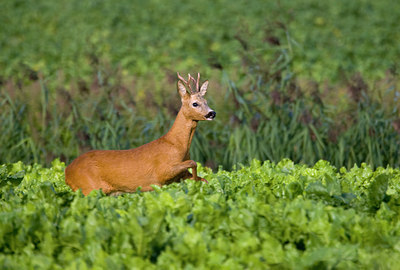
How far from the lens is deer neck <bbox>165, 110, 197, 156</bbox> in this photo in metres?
5.06

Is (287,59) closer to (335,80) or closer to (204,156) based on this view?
(204,156)

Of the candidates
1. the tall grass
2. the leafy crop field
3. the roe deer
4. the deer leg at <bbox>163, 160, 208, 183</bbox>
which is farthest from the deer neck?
the tall grass

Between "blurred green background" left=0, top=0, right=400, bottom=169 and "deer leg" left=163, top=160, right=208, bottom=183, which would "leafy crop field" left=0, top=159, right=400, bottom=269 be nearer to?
"deer leg" left=163, top=160, right=208, bottom=183

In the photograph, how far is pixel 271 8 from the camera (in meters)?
22.9

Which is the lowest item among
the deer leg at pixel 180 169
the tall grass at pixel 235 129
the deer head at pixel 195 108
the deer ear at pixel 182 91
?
the tall grass at pixel 235 129

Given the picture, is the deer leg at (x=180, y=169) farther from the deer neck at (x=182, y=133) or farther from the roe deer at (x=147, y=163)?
the deer neck at (x=182, y=133)

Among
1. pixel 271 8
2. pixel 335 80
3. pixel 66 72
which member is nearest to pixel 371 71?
pixel 335 80

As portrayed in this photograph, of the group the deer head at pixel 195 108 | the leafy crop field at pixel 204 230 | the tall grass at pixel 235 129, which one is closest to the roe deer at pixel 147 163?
the deer head at pixel 195 108

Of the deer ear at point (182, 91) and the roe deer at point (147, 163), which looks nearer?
the roe deer at point (147, 163)

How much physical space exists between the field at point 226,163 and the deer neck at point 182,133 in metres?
0.37

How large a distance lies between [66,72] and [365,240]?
13.5 meters

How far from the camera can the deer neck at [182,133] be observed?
16.6ft

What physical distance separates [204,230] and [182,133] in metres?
1.23

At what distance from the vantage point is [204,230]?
4.07 metres
